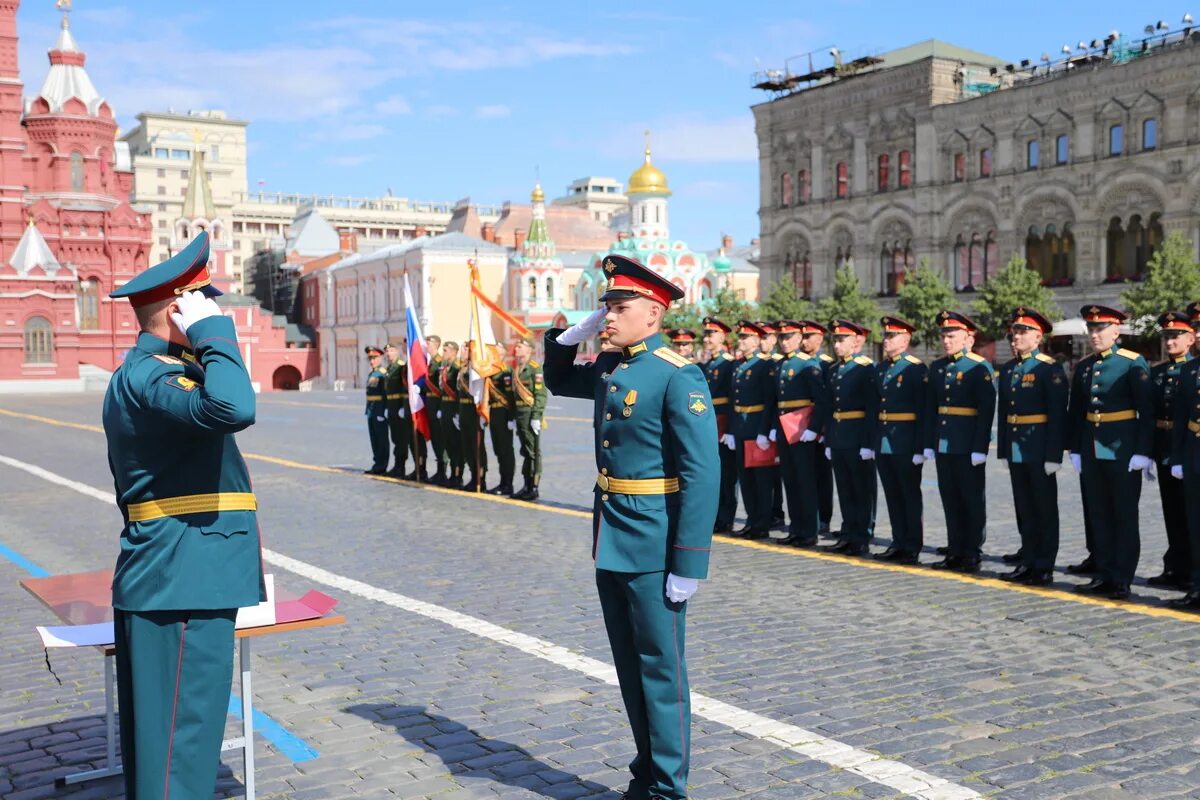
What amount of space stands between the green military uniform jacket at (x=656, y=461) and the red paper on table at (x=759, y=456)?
20.5 ft

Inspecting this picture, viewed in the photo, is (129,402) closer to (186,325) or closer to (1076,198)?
(186,325)

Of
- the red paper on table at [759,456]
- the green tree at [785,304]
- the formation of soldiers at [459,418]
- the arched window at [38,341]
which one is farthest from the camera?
the arched window at [38,341]

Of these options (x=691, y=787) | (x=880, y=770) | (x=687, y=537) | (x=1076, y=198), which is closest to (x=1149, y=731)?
(x=880, y=770)

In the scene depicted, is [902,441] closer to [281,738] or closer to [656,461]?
[656,461]

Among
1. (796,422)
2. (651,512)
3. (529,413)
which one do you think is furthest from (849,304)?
(651,512)

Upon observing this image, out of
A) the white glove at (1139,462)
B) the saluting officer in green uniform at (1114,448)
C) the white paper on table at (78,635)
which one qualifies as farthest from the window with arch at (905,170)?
the white paper on table at (78,635)

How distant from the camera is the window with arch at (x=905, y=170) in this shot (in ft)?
164

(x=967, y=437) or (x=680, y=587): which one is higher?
(x=967, y=437)

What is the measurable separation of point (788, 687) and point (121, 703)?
10.7 feet

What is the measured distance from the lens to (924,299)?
4488 cm

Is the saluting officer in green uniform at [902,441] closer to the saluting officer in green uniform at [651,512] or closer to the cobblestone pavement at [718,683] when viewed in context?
the cobblestone pavement at [718,683]

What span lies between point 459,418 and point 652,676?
10.9 metres

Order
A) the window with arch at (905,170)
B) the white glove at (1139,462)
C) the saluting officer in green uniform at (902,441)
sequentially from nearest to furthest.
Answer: the white glove at (1139,462) < the saluting officer in green uniform at (902,441) < the window with arch at (905,170)

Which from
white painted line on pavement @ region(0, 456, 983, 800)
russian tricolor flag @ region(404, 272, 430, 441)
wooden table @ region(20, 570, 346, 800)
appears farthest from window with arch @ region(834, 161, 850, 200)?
wooden table @ region(20, 570, 346, 800)
